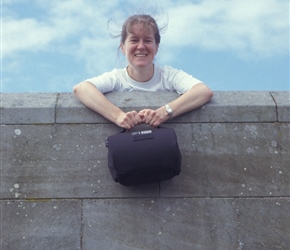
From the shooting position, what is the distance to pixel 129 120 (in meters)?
4.44

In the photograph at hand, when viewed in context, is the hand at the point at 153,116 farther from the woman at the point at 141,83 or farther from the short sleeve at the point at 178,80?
the short sleeve at the point at 178,80

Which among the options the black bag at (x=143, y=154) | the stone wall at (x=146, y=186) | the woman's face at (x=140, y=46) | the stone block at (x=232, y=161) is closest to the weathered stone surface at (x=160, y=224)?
the stone wall at (x=146, y=186)

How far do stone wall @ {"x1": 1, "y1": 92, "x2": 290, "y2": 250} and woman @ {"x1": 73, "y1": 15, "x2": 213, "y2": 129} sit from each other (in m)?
0.13

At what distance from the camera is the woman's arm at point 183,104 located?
4445 mm

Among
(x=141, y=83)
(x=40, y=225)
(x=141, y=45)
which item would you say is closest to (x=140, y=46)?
(x=141, y=45)

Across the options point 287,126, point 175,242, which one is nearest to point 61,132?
point 175,242

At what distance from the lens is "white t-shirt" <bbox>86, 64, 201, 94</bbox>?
475 cm

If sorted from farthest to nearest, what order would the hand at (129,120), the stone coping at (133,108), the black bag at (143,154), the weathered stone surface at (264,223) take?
the stone coping at (133,108), the weathered stone surface at (264,223), the hand at (129,120), the black bag at (143,154)

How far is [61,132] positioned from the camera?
4.65 metres

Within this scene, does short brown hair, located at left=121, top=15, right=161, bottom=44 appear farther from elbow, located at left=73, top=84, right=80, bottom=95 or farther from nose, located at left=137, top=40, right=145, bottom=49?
elbow, located at left=73, top=84, right=80, bottom=95

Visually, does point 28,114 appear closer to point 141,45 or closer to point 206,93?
point 141,45

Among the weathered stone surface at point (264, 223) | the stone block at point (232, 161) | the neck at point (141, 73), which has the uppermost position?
the neck at point (141, 73)

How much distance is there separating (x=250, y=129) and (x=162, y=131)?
850 mm

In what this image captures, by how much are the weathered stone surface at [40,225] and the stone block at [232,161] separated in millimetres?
784
